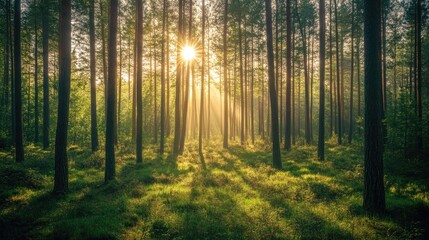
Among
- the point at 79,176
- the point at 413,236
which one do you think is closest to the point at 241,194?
the point at 413,236

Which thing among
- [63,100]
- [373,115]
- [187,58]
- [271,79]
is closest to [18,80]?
[63,100]

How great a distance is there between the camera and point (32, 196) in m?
8.58

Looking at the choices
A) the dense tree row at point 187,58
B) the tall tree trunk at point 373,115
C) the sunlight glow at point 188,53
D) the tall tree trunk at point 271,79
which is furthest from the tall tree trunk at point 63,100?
the sunlight glow at point 188,53

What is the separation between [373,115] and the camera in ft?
22.6

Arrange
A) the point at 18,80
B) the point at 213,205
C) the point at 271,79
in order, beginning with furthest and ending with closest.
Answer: the point at 18,80
the point at 271,79
the point at 213,205

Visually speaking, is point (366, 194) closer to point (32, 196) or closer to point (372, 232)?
point (372, 232)

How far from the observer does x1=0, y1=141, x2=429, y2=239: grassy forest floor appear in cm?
582

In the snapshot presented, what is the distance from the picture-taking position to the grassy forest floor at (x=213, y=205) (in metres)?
5.82

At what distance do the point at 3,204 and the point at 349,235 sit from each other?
10.5m

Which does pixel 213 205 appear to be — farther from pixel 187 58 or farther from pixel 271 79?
pixel 187 58

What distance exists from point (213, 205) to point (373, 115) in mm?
5661

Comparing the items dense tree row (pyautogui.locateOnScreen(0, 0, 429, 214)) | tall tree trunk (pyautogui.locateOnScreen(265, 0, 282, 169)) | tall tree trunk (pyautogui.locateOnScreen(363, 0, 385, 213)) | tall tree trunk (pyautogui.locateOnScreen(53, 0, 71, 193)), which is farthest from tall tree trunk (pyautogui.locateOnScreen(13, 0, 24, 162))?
tall tree trunk (pyautogui.locateOnScreen(363, 0, 385, 213))

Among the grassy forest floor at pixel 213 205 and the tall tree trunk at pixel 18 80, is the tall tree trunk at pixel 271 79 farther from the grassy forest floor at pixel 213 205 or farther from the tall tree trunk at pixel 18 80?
the tall tree trunk at pixel 18 80

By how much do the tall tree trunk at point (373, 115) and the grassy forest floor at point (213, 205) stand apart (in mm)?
626
